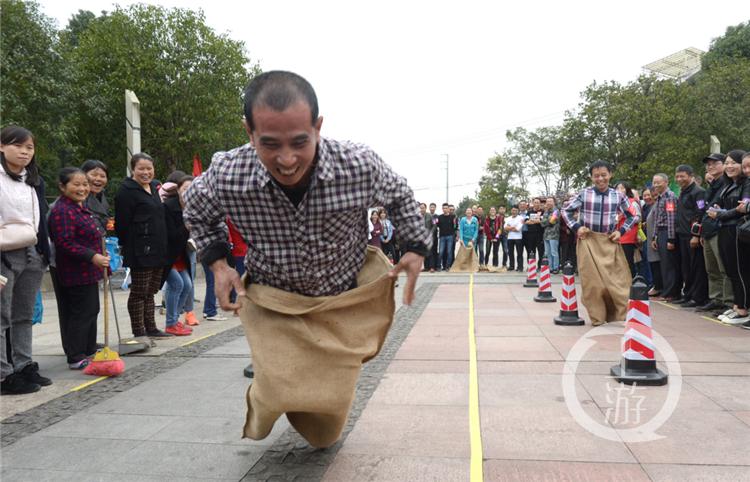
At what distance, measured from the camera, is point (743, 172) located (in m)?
7.94

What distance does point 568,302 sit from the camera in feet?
26.7

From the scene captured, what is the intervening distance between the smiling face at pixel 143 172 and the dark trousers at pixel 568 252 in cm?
1198

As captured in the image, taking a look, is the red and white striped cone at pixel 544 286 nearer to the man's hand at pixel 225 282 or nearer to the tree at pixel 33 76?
the man's hand at pixel 225 282

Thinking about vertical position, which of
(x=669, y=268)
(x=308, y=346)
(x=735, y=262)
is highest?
(x=735, y=262)

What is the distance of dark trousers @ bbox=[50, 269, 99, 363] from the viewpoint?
577 cm

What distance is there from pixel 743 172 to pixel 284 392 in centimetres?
740

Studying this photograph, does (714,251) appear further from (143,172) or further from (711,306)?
(143,172)

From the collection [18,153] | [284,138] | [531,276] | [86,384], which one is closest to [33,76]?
[531,276]

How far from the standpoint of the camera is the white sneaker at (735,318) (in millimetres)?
7863

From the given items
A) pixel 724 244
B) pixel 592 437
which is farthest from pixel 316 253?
pixel 724 244

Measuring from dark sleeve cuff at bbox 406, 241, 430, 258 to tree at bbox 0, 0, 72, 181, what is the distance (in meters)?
24.1

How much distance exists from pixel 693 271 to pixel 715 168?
5.68 feet

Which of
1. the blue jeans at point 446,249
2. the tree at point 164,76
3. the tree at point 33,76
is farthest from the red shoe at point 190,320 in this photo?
the tree at point 164,76

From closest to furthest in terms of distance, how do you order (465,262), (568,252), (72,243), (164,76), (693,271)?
1. (72,243)
2. (693,271)
3. (568,252)
4. (465,262)
5. (164,76)
